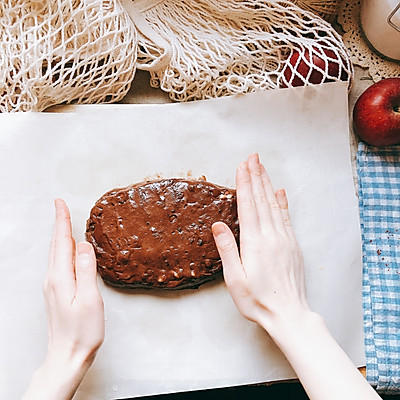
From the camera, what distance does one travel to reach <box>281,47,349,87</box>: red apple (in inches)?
54.6

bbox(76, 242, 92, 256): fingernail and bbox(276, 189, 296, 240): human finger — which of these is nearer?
bbox(76, 242, 92, 256): fingernail

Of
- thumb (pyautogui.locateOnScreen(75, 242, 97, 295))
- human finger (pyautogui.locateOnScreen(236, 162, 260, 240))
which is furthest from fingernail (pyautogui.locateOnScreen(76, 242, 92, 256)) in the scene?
human finger (pyautogui.locateOnScreen(236, 162, 260, 240))

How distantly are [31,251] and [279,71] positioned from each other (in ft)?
2.60

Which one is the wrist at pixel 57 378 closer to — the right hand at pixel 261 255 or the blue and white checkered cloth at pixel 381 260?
the right hand at pixel 261 255

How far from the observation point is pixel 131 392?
1.31 metres

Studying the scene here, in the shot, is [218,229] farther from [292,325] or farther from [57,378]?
[57,378]

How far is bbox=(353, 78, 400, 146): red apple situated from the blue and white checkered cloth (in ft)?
0.23

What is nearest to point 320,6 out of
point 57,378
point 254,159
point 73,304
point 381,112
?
point 381,112

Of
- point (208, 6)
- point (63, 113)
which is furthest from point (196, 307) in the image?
point (208, 6)

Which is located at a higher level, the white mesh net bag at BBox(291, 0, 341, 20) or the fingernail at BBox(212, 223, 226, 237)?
the white mesh net bag at BBox(291, 0, 341, 20)

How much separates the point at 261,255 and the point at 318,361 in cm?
26

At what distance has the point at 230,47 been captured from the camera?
1.42 m

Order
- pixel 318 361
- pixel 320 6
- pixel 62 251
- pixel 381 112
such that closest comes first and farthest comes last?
pixel 318 361 < pixel 62 251 < pixel 381 112 < pixel 320 6

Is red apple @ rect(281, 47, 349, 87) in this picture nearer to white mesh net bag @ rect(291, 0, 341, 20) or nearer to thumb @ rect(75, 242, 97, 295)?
white mesh net bag @ rect(291, 0, 341, 20)
